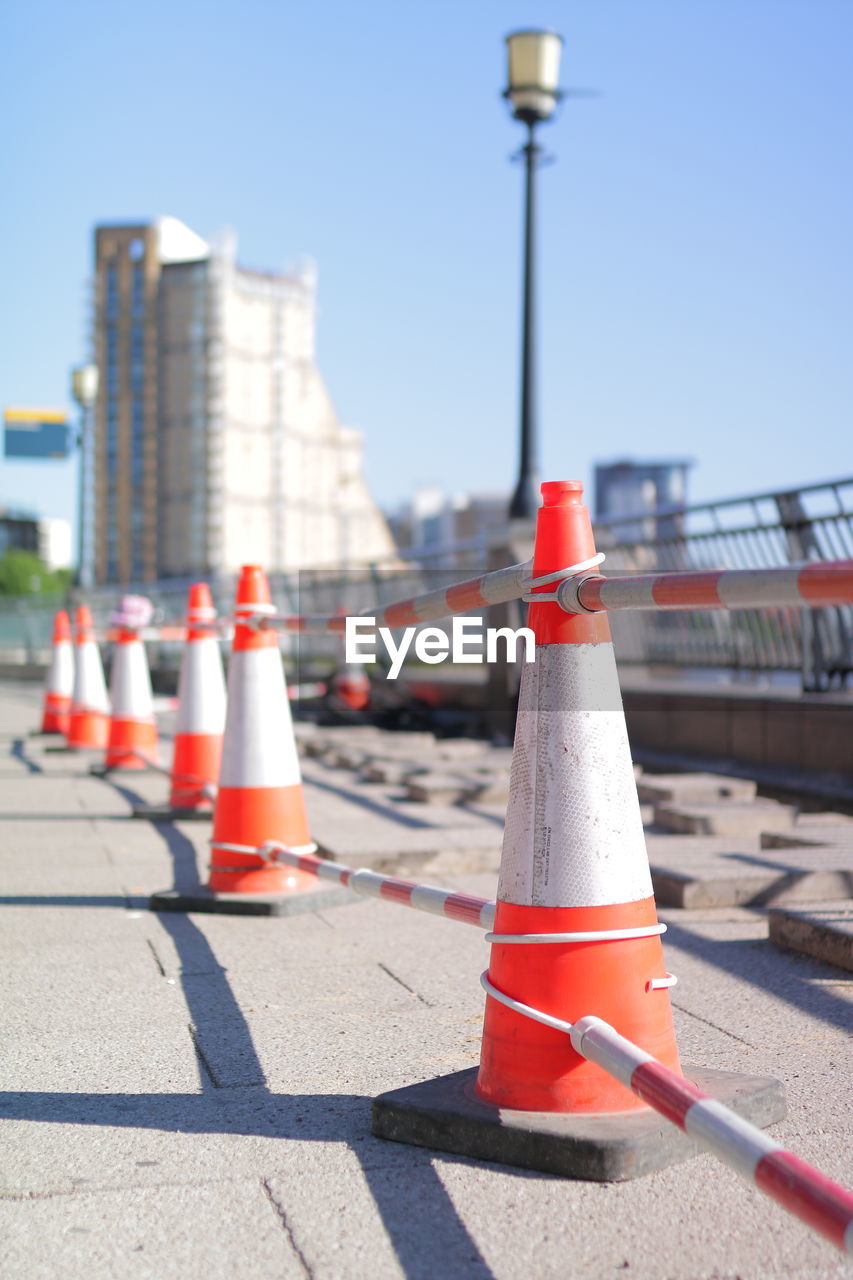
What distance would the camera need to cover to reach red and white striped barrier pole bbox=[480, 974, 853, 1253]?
77.4 inches

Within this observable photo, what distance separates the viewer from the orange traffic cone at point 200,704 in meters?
7.81

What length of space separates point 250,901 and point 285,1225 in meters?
2.93

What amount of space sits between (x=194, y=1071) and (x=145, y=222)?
171687mm

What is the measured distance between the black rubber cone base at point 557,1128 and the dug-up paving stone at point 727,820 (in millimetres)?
4093

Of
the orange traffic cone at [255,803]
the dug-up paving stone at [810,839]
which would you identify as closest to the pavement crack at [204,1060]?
the orange traffic cone at [255,803]

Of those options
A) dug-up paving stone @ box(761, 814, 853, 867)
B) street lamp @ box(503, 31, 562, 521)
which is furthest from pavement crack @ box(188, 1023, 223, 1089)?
street lamp @ box(503, 31, 562, 521)

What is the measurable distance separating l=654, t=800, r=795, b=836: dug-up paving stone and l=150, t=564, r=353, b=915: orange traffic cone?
226 cm

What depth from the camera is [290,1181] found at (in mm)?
2717

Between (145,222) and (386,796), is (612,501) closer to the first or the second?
(386,796)

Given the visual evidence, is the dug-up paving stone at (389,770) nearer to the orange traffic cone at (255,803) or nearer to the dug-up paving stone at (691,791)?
the dug-up paving stone at (691,791)

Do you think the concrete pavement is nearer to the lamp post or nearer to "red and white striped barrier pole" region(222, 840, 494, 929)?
"red and white striped barrier pole" region(222, 840, 494, 929)

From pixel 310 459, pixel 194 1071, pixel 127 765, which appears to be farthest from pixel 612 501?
pixel 194 1071

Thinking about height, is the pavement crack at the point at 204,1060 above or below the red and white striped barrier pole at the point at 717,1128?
below

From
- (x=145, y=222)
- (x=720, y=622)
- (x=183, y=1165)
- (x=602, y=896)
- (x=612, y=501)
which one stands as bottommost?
(x=183, y=1165)
